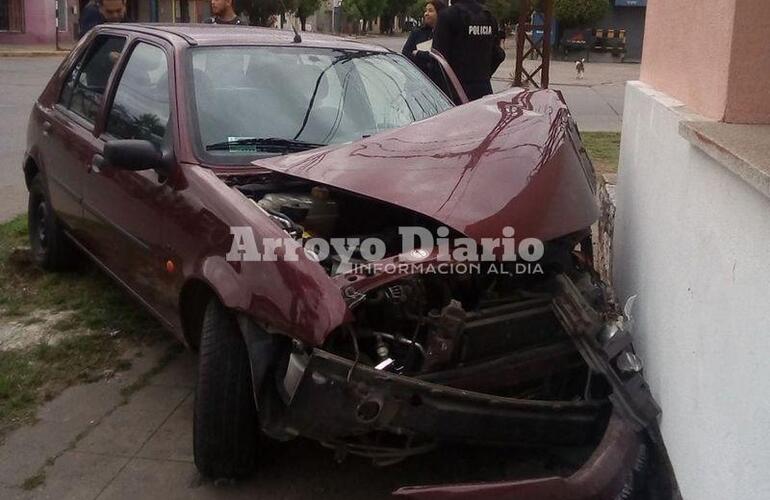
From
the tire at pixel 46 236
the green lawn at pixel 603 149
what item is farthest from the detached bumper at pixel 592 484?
the green lawn at pixel 603 149

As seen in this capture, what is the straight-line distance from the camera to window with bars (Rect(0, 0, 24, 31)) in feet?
94.9

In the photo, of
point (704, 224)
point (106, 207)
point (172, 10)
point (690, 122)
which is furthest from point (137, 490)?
point (172, 10)

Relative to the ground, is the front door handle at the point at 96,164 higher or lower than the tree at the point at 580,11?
lower

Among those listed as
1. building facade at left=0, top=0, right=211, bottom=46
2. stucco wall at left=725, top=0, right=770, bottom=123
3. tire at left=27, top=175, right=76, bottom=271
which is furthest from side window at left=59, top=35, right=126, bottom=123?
building facade at left=0, top=0, right=211, bottom=46

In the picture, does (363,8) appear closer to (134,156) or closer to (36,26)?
(36,26)

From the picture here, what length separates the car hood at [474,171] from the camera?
3105 mm

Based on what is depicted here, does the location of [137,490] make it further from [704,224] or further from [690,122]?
[690,122]

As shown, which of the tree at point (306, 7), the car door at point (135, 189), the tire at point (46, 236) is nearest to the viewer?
the car door at point (135, 189)

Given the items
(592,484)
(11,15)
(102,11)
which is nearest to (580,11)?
(11,15)

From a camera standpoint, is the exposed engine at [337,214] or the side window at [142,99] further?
the side window at [142,99]

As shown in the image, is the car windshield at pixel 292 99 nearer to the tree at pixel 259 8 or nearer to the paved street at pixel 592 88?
the paved street at pixel 592 88

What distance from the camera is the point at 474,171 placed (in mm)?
3297

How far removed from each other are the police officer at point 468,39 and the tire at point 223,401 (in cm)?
462

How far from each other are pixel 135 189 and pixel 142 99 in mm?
567
